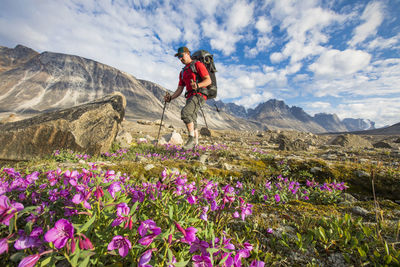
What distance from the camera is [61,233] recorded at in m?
1.12

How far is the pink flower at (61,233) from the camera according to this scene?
1050mm

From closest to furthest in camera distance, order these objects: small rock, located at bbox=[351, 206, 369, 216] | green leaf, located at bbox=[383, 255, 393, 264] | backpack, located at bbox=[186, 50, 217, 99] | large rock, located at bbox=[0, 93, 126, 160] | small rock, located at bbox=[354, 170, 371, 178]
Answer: green leaf, located at bbox=[383, 255, 393, 264] → small rock, located at bbox=[351, 206, 369, 216] → small rock, located at bbox=[354, 170, 371, 178] → large rock, located at bbox=[0, 93, 126, 160] → backpack, located at bbox=[186, 50, 217, 99]

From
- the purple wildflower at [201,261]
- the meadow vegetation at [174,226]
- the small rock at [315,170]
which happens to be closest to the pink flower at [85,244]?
the meadow vegetation at [174,226]

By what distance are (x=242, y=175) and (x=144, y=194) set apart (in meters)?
3.84

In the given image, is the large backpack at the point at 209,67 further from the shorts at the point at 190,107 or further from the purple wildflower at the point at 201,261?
the purple wildflower at the point at 201,261

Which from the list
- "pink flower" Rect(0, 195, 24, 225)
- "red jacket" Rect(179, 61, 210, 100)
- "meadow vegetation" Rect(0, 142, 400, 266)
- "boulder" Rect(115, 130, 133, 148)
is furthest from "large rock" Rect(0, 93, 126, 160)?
"pink flower" Rect(0, 195, 24, 225)

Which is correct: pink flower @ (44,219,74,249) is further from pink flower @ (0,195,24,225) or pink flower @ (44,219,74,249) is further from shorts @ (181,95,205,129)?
shorts @ (181,95,205,129)

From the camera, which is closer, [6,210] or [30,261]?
[30,261]

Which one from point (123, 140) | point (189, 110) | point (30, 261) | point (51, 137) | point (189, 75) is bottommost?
point (123, 140)

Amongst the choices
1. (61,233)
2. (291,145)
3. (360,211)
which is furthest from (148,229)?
(291,145)

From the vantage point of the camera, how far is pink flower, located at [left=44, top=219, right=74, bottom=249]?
1.05m

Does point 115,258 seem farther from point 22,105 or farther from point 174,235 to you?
point 22,105

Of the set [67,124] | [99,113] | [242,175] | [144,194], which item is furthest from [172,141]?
[144,194]

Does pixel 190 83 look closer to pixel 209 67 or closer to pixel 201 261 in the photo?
pixel 209 67
